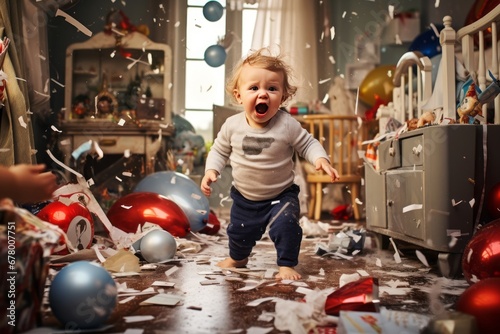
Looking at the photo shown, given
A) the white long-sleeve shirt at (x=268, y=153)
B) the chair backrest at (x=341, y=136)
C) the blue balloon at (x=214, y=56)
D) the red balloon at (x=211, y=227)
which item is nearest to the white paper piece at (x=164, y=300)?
the white long-sleeve shirt at (x=268, y=153)

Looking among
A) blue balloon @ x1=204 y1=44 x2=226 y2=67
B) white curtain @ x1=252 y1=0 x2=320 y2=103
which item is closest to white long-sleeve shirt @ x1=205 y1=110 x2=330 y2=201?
blue balloon @ x1=204 y1=44 x2=226 y2=67

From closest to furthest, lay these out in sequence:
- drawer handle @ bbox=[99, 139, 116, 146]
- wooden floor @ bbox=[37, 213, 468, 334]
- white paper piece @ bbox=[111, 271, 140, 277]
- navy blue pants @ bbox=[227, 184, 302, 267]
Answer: wooden floor @ bbox=[37, 213, 468, 334]
white paper piece @ bbox=[111, 271, 140, 277]
navy blue pants @ bbox=[227, 184, 302, 267]
drawer handle @ bbox=[99, 139, 116, 146]

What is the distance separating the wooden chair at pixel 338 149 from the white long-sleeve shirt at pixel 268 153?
246 centimetres

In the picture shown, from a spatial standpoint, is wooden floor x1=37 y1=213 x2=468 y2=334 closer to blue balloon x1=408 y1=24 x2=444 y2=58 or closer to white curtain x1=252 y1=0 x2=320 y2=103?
blue balloon x1=408 y1=24 x2=444 y2=58

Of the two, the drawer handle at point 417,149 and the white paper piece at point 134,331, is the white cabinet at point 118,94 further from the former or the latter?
the white paper piece at point 134,331

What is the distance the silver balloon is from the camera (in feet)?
6.47

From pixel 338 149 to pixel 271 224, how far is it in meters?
2.67

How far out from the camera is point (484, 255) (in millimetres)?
1380

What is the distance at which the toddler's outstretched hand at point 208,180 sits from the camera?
181cm

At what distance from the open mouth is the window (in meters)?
3.26

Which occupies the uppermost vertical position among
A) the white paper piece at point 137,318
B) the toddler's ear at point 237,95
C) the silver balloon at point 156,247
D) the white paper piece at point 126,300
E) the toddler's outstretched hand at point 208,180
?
the toddler's ear at point 237,95

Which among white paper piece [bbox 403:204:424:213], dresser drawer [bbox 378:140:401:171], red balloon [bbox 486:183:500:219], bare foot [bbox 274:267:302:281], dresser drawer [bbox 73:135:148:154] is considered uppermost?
dresser drawer [bbox 73:135:148:154]

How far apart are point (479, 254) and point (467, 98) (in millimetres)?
703

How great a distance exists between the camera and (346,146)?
4.54m
